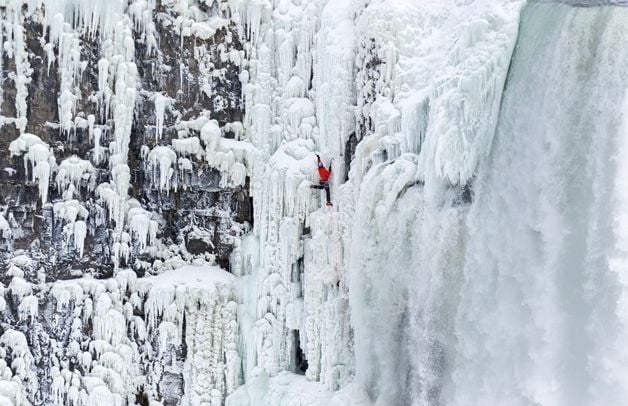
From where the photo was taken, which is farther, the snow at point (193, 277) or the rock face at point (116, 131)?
the snow at point (193, 277)

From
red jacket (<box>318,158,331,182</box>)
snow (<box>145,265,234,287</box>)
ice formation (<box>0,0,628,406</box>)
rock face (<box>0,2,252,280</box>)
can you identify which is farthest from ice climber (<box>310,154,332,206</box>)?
snow (<box>145,265,234,287</box>)

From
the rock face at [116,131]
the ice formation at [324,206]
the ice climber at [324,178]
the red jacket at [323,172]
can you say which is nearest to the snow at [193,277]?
the ice formation at [324,206]

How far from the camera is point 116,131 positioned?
1033 cm

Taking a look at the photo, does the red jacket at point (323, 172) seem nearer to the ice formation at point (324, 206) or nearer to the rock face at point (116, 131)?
the ice formation at point (324, 206)

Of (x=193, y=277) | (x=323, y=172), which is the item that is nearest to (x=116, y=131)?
(x=193, y=277)

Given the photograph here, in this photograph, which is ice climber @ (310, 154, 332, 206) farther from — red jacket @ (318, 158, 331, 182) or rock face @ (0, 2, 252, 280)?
rock face @ (0, 2, 252, 280)

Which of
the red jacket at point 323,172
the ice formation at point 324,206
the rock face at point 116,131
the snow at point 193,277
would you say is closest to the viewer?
the ice formation at point 324,206

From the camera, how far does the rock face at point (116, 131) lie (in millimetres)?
10086

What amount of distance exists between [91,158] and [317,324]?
172 inches

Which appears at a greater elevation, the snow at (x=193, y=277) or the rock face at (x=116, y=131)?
the rock face at (x=116, y=131)

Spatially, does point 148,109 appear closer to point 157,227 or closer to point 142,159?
point 142,159

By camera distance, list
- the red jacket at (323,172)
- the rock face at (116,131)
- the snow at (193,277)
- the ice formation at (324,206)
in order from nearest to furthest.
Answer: the ice formation at (324,206), the red jacket at (323,172), the rock face at (116,131), the snow at (193,277)

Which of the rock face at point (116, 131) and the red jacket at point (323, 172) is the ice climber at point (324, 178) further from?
the rock face at point (116, 131)

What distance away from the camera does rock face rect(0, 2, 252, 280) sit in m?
10.1
